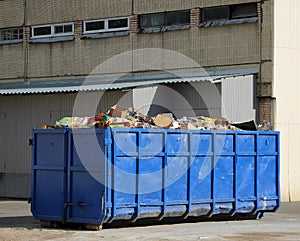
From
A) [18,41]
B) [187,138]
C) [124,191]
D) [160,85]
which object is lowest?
[124,191]

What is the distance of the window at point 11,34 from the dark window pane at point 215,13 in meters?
8.18

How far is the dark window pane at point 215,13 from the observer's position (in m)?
26.0

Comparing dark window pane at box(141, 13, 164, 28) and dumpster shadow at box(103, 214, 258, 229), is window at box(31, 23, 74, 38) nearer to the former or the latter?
dark window pane at box(141, 13, 164, 28)

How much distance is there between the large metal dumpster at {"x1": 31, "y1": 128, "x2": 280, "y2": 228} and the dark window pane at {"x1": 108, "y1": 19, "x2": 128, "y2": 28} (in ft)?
34.1

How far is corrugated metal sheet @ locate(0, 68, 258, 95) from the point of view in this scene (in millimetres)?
25047

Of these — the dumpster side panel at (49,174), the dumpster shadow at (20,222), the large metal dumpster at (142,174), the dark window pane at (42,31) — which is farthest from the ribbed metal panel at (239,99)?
the dark window pane at (42,31)

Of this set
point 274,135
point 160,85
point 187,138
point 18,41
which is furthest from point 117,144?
Answer: point 18,41

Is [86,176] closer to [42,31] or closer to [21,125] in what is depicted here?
[21,125]

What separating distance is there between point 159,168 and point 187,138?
1041 mm

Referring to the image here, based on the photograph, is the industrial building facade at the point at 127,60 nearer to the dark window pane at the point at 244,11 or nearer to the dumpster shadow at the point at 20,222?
the dark window pane at the point at 244,11

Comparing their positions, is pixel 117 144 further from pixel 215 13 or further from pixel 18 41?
pixel 18 41

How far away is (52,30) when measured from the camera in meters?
30.2

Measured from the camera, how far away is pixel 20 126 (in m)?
27.8

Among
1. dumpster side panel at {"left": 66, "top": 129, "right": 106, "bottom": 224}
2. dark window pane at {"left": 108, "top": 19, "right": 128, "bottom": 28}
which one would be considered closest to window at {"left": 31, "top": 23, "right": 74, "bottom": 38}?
dark window pane at {"left": 108, "top": 19, "right": 128, "bottom": 28}
